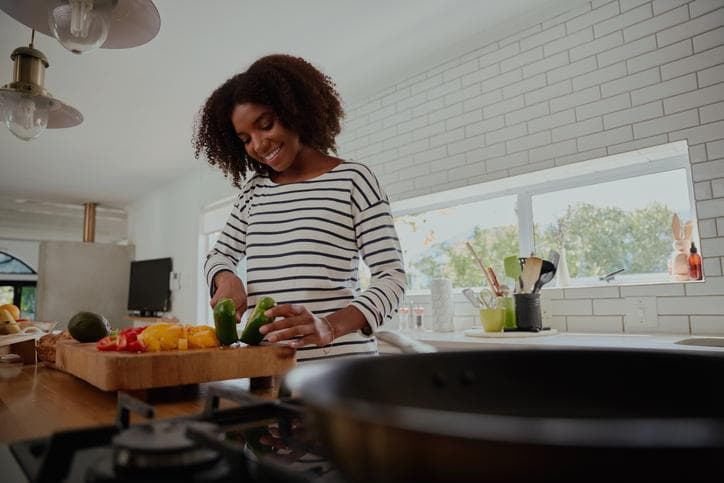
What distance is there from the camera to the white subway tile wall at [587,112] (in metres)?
1.94

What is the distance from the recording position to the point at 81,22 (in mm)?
1339

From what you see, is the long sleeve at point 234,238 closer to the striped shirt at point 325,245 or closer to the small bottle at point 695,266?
the striped shirt at point 325,245

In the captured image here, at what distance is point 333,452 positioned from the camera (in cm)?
27

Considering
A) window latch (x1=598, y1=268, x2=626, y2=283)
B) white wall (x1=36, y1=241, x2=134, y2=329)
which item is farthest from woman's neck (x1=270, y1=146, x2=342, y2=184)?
white wall (x1=36, y1=241, x2=134, y2=329)

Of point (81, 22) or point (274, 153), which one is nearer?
point (274, 153)

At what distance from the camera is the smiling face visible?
1150mm

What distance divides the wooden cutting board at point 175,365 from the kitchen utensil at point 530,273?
1.55m

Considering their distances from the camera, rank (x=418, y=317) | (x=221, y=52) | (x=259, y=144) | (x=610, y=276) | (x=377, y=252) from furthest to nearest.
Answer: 1. (x=221, y=52)
2. (x=418, y=317)
3. (x=610, y=276)
4. (x=259, y=144)
5. (x=377, y=252)

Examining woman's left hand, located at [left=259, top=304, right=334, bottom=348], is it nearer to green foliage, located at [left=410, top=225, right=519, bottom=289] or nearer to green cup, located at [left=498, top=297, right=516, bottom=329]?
green cup, located at [left=498, top=297, right=516, bottom=329]

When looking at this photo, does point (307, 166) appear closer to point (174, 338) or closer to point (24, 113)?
point (174, 338)

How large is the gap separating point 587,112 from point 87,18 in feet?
6.48

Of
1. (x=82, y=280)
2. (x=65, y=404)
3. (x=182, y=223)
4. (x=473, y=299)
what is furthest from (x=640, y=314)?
(x=82, y=280)

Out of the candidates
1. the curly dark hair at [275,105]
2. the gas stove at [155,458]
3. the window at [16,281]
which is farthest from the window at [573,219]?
the window at [16,281]

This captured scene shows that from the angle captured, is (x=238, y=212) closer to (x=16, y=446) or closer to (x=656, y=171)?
(x=16, y=446)
